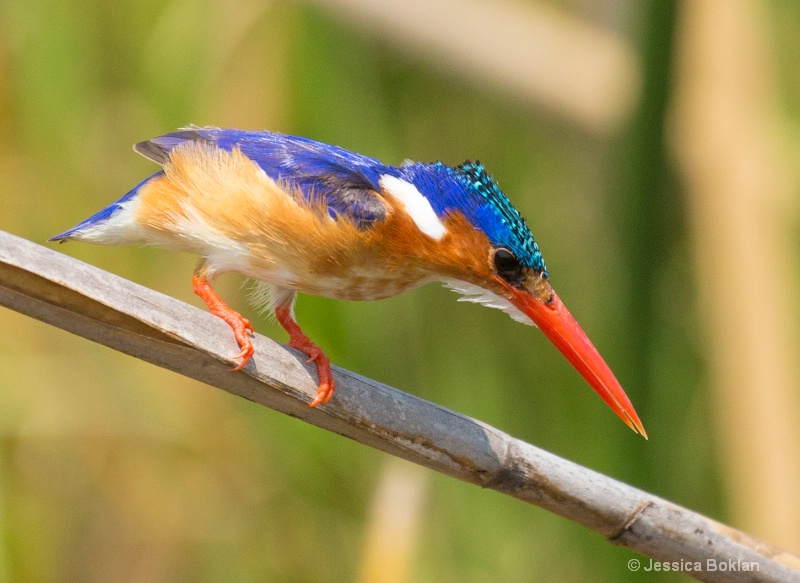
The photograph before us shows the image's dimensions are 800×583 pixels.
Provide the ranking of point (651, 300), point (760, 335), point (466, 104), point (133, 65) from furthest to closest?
point (466, 104)
point (133, 65)
point (760, 335)
point (651, 300)

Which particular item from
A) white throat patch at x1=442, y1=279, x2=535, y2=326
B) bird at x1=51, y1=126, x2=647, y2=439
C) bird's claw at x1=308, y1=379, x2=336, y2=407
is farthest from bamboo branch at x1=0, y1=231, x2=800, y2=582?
white throat patch at x1=442, y1=279, x2=535, y2=326

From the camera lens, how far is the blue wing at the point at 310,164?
6.93ft

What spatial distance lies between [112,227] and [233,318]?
57 cm

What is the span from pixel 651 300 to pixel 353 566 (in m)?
1.30

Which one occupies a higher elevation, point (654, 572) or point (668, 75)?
point (668, 75)

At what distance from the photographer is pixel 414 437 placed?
177cm

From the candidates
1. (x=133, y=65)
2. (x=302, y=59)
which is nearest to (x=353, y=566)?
(x=302, y=59)

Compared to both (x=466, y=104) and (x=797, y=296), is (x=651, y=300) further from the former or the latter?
(x=466, y=104)

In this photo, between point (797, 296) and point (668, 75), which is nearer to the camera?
point (668, 75)

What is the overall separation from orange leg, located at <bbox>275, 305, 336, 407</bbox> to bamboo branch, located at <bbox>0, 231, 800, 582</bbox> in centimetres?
2

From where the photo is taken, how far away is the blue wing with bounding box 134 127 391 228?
83.1 inches

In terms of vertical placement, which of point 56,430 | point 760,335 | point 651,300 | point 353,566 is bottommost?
point 353,566

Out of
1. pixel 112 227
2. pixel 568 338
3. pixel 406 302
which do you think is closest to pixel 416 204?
pixel 568 338

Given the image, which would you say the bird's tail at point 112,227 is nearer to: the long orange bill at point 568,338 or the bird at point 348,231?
the bird at point 348,231
